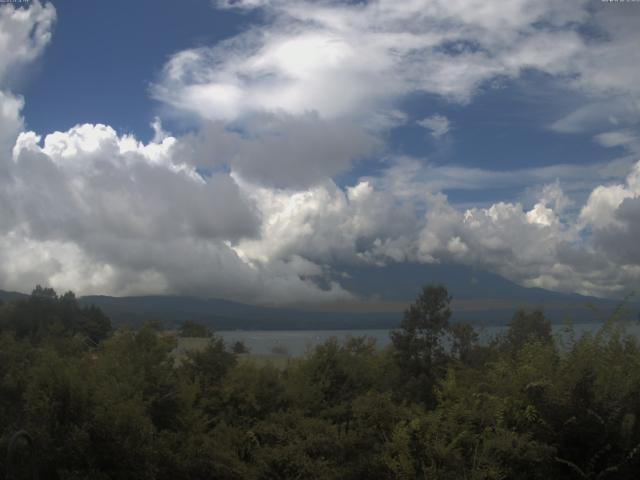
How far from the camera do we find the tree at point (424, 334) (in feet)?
87.7

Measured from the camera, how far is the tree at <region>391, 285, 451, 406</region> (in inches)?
1053

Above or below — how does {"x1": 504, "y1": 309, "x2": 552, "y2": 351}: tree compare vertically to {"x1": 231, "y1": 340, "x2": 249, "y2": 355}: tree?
above

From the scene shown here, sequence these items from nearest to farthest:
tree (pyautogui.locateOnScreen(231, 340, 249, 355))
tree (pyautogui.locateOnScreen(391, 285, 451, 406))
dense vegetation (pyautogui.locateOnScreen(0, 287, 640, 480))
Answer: dense vegetation (pyautogui.locateOnScreen(0, 287, 640, 480)) < tree (pyautogui.locateOnScreen(231, 340, 249, 355)) < tree (pyautogui.locateOnScreen(391, 285, 451, 406))

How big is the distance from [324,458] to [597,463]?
387 centimetres

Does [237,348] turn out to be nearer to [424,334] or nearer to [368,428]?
[424,334]

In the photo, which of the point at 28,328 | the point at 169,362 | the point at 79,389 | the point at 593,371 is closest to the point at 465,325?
the point at 169,362

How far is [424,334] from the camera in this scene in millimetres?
27688

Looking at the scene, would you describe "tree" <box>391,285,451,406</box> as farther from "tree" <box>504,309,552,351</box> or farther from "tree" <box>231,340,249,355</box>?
"tree" <box>231,340,249,355</box>

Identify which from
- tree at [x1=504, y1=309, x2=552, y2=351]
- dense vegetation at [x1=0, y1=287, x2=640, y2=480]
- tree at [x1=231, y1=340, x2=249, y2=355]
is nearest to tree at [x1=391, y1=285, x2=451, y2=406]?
tree at [x1=504, y1=309, x2=552, y2=351]

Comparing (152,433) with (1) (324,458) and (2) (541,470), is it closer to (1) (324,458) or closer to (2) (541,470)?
(1) (324,458)

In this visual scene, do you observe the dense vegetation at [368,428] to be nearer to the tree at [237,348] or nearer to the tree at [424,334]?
the tree at [237,348]

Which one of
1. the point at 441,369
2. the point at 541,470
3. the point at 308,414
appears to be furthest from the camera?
the point at 441,369

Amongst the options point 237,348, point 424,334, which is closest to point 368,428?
point 237,348

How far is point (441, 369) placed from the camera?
2559cm
